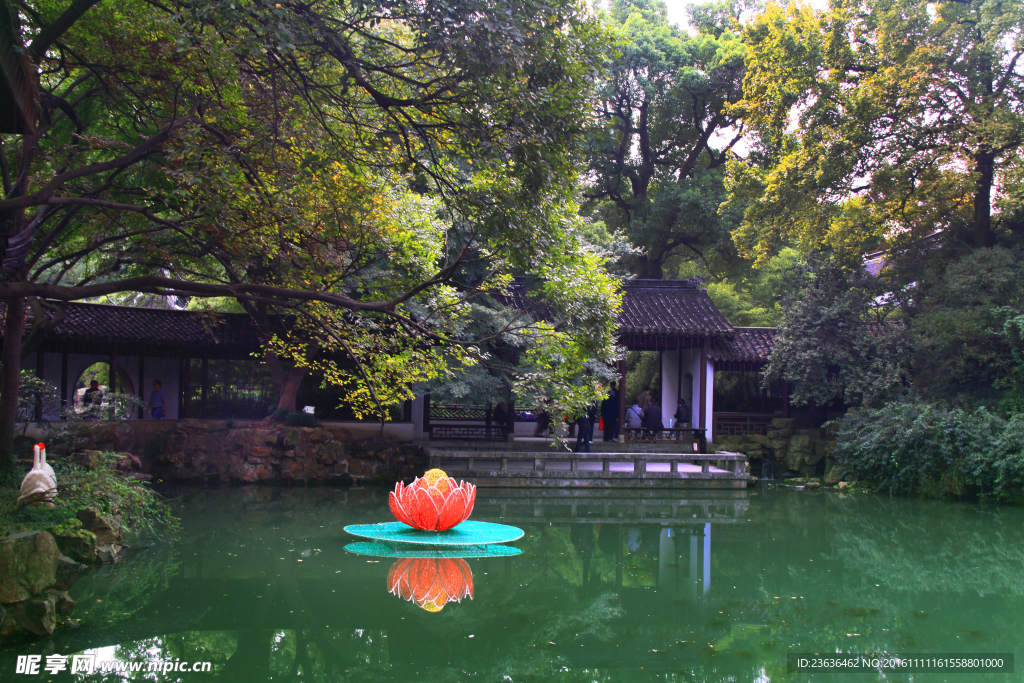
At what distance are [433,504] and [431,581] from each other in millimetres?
1751

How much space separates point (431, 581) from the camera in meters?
6.55

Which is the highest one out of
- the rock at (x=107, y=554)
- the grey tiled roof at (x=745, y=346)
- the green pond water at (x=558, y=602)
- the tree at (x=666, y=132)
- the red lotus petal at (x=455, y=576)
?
the tree at (x=666, y=132)

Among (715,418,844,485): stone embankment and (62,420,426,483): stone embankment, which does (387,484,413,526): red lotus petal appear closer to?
(62,420,426,483): stone embankment

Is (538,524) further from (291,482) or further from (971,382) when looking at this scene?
(971,382)

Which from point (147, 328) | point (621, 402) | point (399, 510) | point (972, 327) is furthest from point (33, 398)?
point (972, 327)

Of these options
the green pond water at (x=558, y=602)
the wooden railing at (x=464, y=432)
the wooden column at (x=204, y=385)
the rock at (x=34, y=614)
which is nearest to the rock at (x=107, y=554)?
the green pond water at (x=558, y=602)

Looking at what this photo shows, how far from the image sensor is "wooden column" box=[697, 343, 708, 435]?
16234 mm

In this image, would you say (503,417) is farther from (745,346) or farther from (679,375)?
(745,346)

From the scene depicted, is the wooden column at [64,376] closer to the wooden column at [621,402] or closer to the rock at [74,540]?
the rock at [74,540]

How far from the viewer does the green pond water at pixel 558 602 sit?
15.8ft

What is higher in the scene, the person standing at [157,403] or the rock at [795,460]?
the person standing at [157,403]

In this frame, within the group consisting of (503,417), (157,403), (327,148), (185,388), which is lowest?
(503,417)

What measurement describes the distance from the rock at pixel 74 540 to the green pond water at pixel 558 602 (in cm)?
30

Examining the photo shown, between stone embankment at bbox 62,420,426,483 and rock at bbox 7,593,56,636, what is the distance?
8231mm
